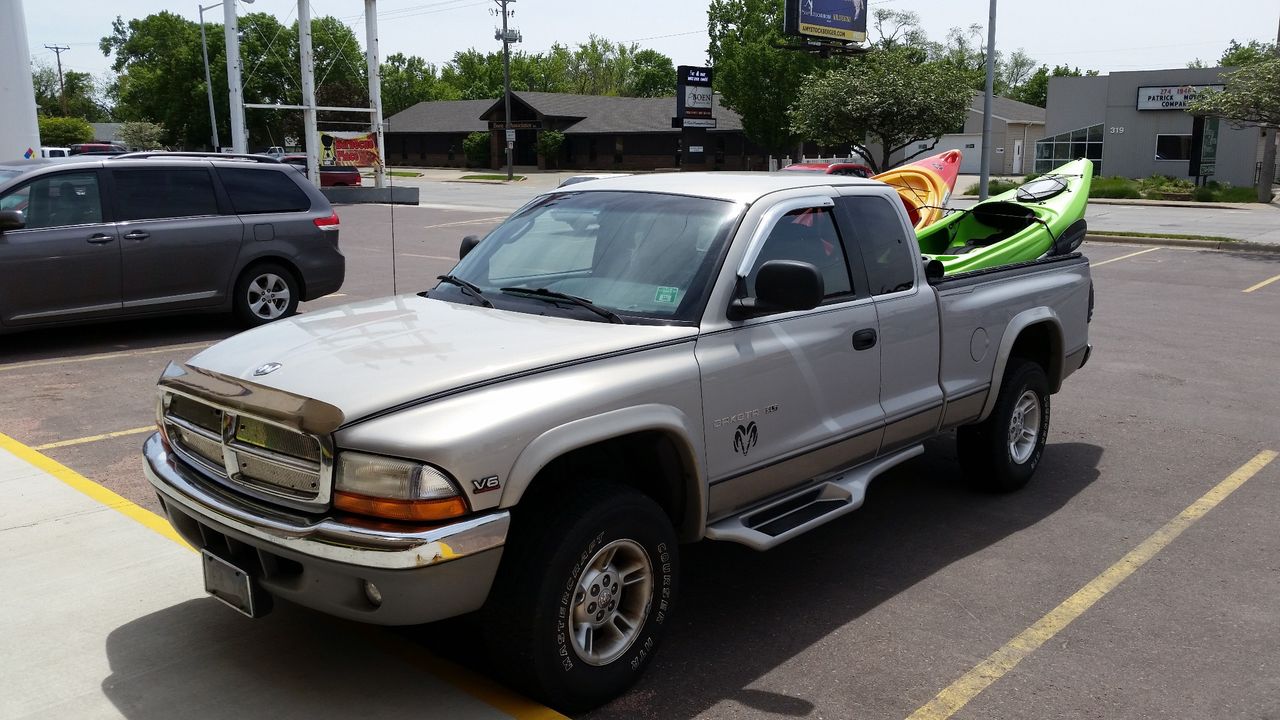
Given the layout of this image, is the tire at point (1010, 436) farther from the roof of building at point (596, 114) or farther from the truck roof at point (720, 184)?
the roof of building at point (596, 114)

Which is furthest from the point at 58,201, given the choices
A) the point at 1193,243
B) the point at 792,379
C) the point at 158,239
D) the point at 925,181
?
the point at 1193,243

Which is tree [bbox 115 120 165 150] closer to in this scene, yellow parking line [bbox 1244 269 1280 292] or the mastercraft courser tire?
yellow parking line [bbox 1244 269 1280 292]

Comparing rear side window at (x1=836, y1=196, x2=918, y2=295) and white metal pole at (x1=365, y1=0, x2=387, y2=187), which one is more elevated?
white metal pole at (x1=365, y1=0, x2=387, y2=187)

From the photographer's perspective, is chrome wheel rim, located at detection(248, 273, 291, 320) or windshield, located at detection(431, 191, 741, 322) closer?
windshield, located at detection(431, 191, 741, 322)

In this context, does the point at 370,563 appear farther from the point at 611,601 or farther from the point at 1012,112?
the point at 1012,112

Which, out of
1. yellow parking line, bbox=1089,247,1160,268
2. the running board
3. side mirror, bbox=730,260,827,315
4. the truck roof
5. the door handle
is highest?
the truck roof

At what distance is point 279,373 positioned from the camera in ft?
11.9

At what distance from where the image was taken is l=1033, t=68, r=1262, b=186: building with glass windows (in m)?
46.9

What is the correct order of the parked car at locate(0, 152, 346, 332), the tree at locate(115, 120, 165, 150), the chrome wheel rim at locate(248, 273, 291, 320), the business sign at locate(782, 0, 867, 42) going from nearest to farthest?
the parked car at locate(0, 152, 346, 332) → the chrome wheel rim at locate(248, 273, 291, 320) → the business sign at locate(782, 0, 867, 42) → the tree at locate(115, 120, 165, 150)

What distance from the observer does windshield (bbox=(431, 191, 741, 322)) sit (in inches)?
170

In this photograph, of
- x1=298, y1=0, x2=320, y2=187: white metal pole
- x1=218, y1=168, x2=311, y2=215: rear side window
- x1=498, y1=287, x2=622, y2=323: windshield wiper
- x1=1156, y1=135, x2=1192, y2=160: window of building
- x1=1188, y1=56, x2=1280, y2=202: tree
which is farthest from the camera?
x1=1156, y1=135, x2=1192, y2=160: window of building

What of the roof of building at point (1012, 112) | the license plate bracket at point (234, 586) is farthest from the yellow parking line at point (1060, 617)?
the roof of building at point (1012, 112)

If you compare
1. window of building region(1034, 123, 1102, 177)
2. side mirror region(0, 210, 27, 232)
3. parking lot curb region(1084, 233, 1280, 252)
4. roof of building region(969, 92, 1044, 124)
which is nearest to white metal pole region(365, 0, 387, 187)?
parking lot curb region(1084, 233, 1280, 252)

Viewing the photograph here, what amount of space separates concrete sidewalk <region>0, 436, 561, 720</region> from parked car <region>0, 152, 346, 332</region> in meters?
4.99
